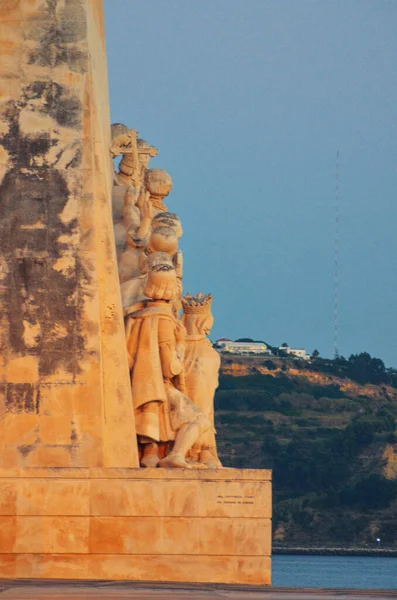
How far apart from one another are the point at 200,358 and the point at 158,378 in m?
1.49

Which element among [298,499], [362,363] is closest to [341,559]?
[298,499]

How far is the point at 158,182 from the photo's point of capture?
2175cm

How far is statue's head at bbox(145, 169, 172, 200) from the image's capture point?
Answer: 2177cm

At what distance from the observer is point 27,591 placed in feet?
46.8

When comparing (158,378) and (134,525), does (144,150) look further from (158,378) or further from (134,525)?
(134,525)

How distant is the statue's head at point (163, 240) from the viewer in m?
19.8

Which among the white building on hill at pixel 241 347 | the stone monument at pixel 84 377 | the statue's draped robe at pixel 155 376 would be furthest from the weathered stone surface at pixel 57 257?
the white building on hill at pixel 241 347

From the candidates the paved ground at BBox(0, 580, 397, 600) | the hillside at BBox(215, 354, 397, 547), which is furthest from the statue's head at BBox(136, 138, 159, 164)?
the hillside at BBox(215, 354, 397, 547)

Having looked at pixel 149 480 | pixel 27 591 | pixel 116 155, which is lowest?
pixel 27 591

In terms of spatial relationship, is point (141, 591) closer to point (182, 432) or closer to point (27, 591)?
point (27, 591)

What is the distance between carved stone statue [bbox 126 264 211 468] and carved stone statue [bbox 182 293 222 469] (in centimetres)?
67

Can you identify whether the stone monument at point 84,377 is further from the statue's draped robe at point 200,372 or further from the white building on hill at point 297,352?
the white building on hill at point 297,352

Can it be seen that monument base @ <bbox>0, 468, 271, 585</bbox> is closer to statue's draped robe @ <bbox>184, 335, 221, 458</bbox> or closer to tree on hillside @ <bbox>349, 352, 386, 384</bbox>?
statue's draped robe @ <bbox>184, 335, 221, 458</bbox>

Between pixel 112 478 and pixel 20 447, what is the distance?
3.33 feet
